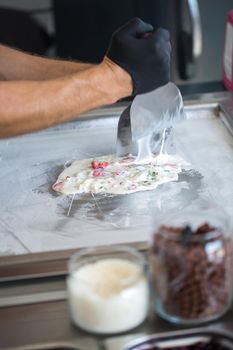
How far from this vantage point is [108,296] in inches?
35.0

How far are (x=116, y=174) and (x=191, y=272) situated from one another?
1.96 ft

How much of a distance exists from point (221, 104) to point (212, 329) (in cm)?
87

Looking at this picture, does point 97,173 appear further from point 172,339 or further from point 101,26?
point 101,26

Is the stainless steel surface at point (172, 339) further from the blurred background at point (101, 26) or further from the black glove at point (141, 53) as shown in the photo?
the blurred background at point (101, 26)

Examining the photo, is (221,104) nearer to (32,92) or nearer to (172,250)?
(32,92)

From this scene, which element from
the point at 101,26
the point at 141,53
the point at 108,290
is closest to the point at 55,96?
the point at 141,53

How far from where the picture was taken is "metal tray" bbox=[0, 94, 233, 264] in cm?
123

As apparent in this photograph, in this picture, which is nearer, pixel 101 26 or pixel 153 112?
pixel 153 112

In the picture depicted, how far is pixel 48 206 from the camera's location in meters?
1.37

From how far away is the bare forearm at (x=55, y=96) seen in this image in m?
1.24

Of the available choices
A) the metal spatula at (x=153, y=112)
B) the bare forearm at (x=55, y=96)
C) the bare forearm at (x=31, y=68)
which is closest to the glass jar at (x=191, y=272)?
the bare forearm at (x=55, y=96)

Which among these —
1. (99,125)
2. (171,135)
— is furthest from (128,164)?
(99,125)

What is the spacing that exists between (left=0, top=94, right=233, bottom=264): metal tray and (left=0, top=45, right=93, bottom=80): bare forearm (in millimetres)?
137

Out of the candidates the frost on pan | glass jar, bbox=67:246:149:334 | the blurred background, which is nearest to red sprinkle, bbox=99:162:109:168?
the frost on pan
